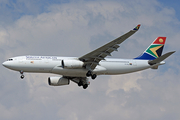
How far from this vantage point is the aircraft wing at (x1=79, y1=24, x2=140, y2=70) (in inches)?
1764

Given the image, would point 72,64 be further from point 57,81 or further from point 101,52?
point 57,81

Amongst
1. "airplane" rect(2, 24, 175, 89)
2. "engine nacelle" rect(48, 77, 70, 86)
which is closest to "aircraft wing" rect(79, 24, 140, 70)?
"airplane" rect(2, 24, 175, 89)

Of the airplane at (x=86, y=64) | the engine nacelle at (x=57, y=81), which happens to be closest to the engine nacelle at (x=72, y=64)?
the airplane at (x=86, y=64)

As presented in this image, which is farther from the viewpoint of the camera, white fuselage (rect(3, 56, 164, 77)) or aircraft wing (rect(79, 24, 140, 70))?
white fuselage (rect(3, 56, 164, 77))

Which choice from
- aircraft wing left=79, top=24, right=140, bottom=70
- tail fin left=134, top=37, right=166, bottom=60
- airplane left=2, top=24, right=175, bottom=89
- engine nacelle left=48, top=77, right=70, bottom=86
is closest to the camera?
aircraft wing left=79, top=24, right=140, bottom=70

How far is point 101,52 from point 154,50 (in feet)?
47.5

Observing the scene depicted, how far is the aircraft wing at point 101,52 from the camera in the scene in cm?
4481

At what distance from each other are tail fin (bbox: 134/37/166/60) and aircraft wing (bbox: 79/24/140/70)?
33.8ft

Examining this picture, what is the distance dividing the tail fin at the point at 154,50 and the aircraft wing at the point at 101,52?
10.3 metres

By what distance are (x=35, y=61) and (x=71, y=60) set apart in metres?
5.32

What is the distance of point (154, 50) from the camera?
199ft

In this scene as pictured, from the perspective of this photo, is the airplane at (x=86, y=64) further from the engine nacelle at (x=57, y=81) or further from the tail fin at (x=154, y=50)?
the tail fin at (x=154, y=50)

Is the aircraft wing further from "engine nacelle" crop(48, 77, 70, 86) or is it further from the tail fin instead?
the tail fin

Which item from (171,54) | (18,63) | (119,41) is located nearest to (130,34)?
(119,41)
